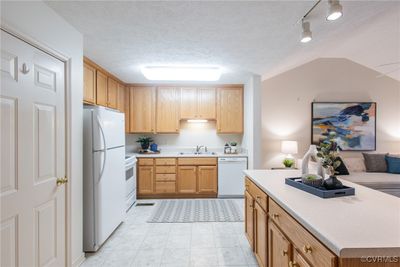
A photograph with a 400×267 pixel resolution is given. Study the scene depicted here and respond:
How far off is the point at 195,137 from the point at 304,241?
3.81 m

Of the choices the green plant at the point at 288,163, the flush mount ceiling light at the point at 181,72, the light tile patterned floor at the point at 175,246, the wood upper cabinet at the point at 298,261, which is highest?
the flush mount ceiling light at the point at 181,72

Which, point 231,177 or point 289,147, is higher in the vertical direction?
point 289,147

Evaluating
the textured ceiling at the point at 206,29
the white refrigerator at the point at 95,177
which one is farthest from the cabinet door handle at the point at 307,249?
the white refrigerator at the point at 95,177

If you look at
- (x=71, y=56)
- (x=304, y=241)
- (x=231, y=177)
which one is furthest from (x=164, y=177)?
(x=304, y=241)

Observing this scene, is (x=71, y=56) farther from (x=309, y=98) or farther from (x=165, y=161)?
(x=309, y=98)

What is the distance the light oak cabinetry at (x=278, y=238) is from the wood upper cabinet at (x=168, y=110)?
256cm

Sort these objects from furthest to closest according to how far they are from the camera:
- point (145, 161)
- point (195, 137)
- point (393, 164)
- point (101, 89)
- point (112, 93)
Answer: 1. point (195, 137)
2. point (145, 161)
3. point (393, 164)
4. point (112, 93)
5. point (101, 89)

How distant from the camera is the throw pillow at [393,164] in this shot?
396 cm

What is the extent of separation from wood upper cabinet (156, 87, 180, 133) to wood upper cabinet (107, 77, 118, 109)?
88 cm

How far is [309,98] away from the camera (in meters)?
4.57

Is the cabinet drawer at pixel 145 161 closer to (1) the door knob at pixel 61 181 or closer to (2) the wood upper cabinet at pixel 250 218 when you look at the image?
(1) the door knob at pixel 61 181

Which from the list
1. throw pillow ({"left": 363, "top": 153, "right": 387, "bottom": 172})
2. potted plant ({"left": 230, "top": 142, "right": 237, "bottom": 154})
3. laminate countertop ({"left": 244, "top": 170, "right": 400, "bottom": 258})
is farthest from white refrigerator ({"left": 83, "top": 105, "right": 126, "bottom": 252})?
throw pillow ({"left": 363, "top": 153, "right": 387, "bottom": 172})

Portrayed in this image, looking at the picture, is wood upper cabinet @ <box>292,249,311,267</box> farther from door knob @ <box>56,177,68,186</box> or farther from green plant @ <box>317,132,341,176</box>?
door knob @ <box>56,177,68,186</box>

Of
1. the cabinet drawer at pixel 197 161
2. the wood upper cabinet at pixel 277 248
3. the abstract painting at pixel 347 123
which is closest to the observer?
the wood upper cabinet at pixel 277 248
